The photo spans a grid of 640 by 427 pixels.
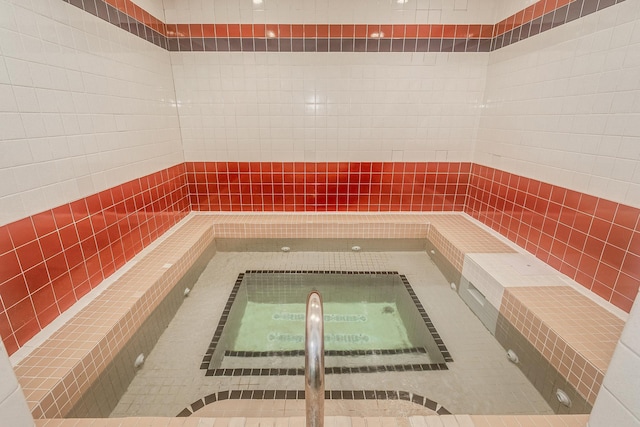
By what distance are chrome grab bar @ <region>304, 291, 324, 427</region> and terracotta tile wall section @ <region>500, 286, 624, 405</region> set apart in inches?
62.6

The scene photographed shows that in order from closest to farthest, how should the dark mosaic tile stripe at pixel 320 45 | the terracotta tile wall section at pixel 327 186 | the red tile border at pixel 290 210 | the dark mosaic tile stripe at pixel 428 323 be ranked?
the red tile border at pixel 290 210 → the dark mosaic tile stripe at pixel 428 323 → the dark mosaic tile stripe at pixel 320 45 → the terracotta tile wall section at pixel 327 186

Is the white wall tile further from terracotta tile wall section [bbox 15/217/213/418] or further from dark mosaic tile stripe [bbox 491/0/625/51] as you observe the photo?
terracotta tile wall section [bbox 15/217/213/418]

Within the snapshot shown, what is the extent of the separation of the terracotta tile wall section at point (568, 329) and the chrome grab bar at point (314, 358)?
1.59 m

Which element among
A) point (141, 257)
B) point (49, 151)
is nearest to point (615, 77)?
point (49, 151)

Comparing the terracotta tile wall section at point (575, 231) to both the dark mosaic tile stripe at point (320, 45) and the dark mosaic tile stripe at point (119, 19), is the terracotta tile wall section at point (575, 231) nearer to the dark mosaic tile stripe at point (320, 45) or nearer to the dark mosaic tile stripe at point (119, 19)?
the dark mosaic tile stripe at point (320, 45)

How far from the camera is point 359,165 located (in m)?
3.96

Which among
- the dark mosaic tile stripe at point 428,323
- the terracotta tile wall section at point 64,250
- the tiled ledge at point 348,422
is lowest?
the dark mosaic tile stripe at point 428,323

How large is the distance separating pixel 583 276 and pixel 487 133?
1.98 m

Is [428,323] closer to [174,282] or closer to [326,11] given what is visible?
[174,282]

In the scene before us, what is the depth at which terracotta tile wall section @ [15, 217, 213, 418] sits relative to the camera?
1.51 metres

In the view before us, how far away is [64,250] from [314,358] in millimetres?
2041

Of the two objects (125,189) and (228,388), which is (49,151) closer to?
(125,189)

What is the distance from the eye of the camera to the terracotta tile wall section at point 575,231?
6.47ft

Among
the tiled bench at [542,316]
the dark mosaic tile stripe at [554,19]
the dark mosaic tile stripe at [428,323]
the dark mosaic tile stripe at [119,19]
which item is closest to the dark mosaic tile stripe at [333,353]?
the dark mosaic tile stripe at [428,323]
